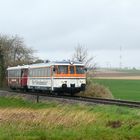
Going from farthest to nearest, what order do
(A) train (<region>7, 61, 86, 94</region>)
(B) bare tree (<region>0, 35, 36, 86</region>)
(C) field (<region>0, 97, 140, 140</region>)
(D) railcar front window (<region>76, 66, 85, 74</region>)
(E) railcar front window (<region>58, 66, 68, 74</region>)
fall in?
(B) bare tree (<region>0, 35, 36, 86</region>)
(D) railcar front window (<region>76, 66, 85, 74</region>)
(E) railcar front window (<region>58, 66, 68, 74</region>)
(A) train (<region>7, 61, 86, 94</region>)
(C) field (<region>0, 97, 140, 140</region>)

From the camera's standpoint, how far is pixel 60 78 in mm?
38188

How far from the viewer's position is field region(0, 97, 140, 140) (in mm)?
17594

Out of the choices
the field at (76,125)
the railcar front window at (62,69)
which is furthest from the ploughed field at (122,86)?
the field at (76,125)

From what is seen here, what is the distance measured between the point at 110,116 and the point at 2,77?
5053cm

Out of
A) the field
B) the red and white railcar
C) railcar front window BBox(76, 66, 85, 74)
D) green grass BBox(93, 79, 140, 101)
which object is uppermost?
railcar front window BBox(76, 66, 85, 74)

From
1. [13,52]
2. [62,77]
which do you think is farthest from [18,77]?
[13,52]

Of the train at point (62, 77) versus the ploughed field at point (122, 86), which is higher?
the train at point (62, 77)

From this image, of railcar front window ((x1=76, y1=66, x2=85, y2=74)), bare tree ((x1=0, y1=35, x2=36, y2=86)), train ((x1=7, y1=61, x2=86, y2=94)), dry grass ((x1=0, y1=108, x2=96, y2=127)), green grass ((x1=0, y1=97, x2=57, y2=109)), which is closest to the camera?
dry grass ((x1=0, y1=108, x2=96, y2=127))

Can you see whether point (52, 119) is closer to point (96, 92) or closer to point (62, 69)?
point (62, 69)

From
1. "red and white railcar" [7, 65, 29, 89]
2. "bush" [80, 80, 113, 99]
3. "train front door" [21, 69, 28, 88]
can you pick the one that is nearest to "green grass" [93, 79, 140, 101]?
"bush" [80, 80, 113, 99]

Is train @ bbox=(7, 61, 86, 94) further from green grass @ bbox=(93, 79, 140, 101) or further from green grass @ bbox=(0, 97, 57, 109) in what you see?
green grass @ bbox=(93, 79, 140, 101)

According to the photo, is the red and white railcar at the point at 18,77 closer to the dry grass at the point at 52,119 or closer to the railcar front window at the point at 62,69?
the railcar front window at the point at 62,69

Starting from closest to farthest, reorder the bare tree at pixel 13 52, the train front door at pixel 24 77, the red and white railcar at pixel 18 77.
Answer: the train front door at pixel 24 77 < the red and white railcar at pixel 18 77 < the bare tree at pixel 13 52

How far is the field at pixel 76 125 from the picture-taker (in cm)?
1759
